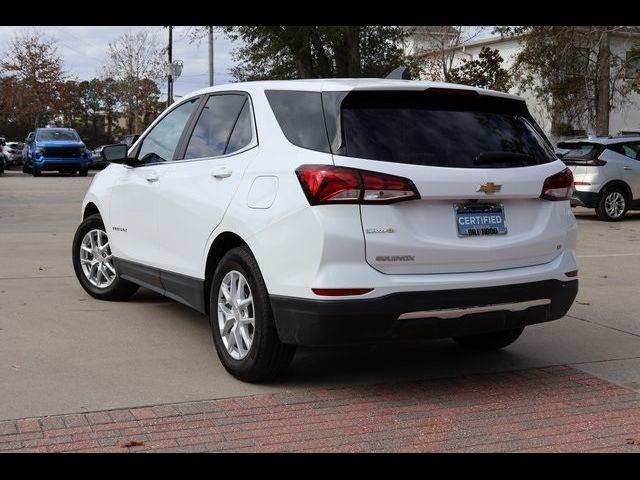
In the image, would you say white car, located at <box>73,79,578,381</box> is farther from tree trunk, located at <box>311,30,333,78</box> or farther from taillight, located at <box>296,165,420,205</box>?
tree trunk, located at <box>311,30,333,78</box>

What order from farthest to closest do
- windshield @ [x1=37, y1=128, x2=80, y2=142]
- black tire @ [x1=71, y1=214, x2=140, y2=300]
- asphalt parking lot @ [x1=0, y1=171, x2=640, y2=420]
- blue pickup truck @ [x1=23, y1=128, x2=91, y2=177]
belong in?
1. windshield @ [x1=37, y1=128, x2=80, y2=142]
2. blue pickup truck @ [x1=23, y1=128, x2=91, y2=177]
3. black tire @ [x1=71, y1=214, x2=140, y2=300]
4. asphalt parking lot @ [x1=0, y1=171, x2=640, y2=420]

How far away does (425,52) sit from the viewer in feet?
133

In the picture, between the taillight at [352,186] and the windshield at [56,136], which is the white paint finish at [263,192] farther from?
the windshield at [56,136]

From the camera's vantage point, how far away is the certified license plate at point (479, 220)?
15.8 feet

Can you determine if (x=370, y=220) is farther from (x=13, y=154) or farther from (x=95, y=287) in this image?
(x=13, y=154)

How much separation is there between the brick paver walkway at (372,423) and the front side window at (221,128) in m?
1.66

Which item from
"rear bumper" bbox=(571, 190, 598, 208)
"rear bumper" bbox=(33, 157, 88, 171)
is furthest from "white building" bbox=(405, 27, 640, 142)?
"rear bumper" bbox=(571, 190, 598, 208)

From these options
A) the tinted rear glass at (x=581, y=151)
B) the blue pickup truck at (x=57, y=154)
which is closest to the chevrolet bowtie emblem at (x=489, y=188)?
the tinted rear glass at (x=581, y=151)

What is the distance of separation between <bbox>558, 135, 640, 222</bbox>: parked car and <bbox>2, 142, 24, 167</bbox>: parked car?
3158 cm

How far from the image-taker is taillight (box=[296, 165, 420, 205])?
4551 millimetres

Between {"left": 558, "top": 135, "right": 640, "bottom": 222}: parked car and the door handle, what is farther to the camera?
{"left": 558, "top": 135, "right": 640, "bottom": 222}: parked car

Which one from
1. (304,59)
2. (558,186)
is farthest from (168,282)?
(304,59)

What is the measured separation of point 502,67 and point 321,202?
3953cm

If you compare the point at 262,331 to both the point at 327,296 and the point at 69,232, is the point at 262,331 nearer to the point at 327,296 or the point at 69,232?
the point at 327,296
